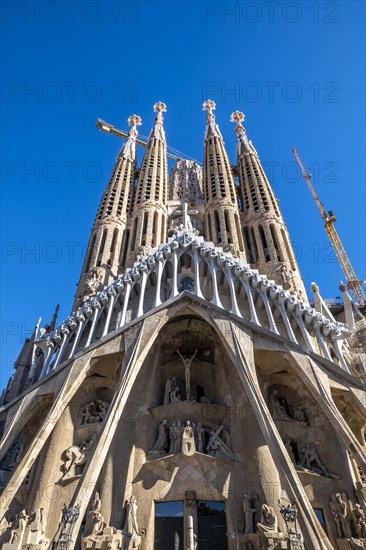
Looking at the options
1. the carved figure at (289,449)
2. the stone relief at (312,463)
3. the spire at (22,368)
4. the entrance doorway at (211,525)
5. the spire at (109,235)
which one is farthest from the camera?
the spire at (109,235)

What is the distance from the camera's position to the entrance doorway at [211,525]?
1138 cm

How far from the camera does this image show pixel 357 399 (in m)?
11.8

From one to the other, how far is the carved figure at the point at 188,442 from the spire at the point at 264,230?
779cm

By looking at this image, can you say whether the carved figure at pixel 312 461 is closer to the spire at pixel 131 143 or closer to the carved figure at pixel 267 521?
the carved figure at pixel 267 521

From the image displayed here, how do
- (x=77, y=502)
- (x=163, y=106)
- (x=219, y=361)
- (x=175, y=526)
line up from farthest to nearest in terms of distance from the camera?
1. (x=163, y=106)
2. (x=219, y=361)
3. (x=175, y=526)
4. (x=77, y=502)

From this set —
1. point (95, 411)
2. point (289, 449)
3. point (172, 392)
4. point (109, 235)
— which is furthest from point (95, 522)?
point (109, 235)

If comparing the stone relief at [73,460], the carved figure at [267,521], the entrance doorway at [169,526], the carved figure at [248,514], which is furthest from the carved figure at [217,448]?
the stone relief at [73,460]

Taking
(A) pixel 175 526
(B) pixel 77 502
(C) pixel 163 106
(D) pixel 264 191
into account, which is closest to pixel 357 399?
(A) pixel 175 526

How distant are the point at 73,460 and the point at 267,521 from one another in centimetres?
648

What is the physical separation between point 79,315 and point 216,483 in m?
7.94

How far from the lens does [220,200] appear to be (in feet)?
78.6

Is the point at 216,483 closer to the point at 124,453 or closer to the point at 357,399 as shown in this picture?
the point at 124,453

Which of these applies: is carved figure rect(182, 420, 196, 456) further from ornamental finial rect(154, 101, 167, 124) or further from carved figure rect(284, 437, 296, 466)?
ornamental finial rect(154, 101, 167, 124)

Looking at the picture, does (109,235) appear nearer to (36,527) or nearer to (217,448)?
(217,448)
